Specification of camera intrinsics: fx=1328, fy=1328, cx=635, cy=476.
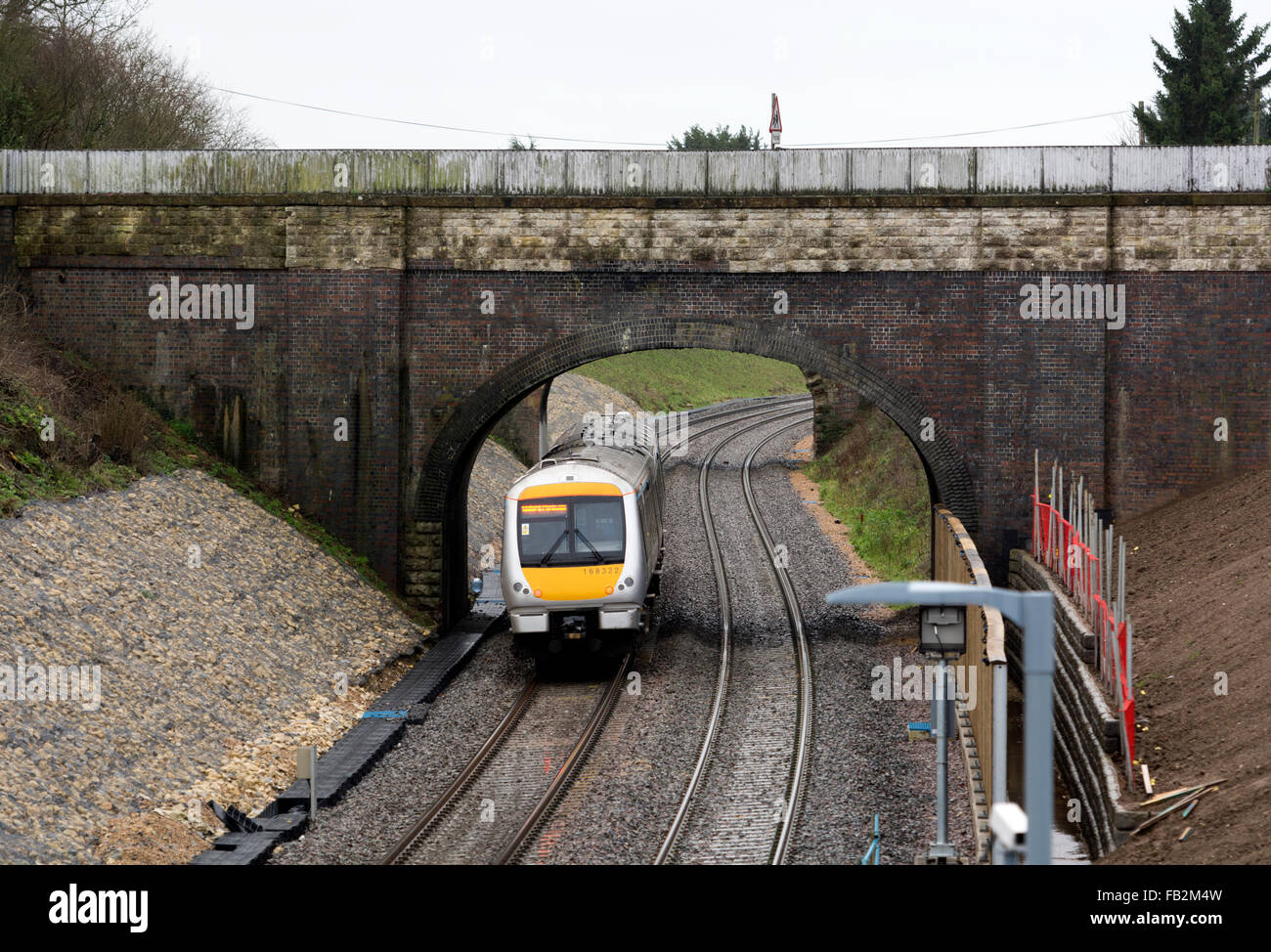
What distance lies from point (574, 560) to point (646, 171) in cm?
654

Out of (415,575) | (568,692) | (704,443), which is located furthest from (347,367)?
(704,443)

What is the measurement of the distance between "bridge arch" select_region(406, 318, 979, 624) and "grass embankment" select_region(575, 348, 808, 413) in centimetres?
3162

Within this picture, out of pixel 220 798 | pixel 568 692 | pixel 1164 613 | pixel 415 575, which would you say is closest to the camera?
pixel 220 798

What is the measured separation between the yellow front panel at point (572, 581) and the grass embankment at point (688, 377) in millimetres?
34905

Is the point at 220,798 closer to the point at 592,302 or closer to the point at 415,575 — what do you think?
the point at 415,575

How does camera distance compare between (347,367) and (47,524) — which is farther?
(347,367)

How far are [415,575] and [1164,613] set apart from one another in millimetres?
11202

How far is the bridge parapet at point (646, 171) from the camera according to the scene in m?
20.1

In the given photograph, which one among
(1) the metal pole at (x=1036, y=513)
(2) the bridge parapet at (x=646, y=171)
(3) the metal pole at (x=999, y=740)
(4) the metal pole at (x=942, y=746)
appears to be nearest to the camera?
(3) the metal pole at (x=999, y=740)

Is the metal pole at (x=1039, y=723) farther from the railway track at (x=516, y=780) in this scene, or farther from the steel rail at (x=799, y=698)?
the railway track at (x=516, y=780)

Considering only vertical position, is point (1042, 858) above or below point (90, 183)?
below

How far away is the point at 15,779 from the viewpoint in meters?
11.4

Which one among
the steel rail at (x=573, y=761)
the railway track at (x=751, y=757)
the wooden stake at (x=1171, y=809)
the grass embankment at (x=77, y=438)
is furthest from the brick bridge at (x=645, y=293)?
the wooden stake at (x=1171, y=809)

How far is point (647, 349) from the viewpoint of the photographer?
20141mm
